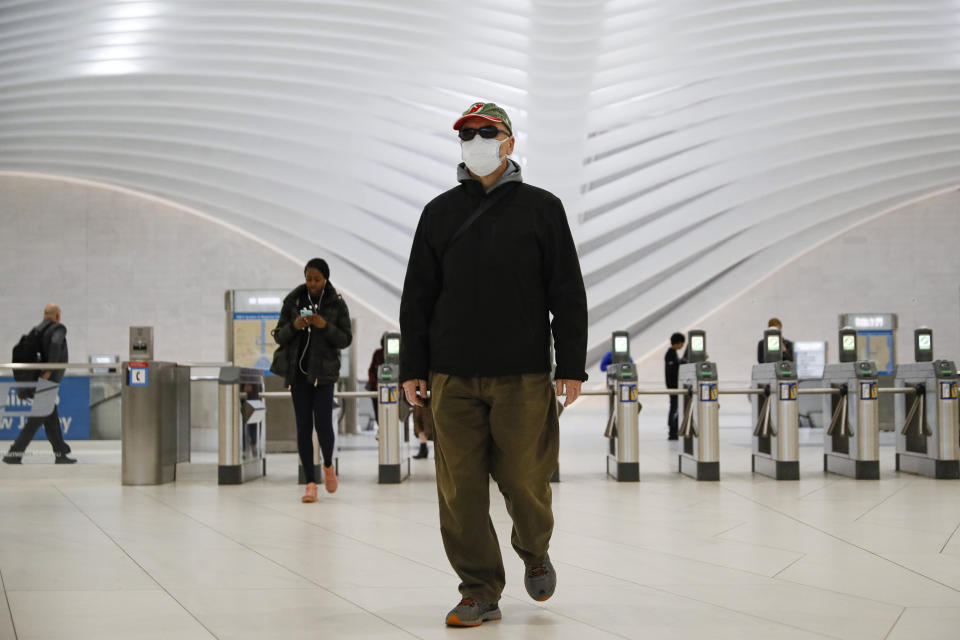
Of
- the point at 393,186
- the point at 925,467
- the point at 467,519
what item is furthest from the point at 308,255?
the point at 467,519

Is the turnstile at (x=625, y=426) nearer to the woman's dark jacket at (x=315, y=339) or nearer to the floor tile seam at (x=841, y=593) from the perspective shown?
the woman's dark jacket at (x=315, y=339)

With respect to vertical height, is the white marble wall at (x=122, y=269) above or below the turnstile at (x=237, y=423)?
above

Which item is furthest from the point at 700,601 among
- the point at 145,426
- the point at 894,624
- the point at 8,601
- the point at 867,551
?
the point at 145,426

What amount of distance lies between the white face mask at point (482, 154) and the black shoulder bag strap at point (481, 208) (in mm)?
87

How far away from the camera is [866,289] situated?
66.4 feet

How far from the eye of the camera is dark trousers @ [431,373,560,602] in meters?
3.12

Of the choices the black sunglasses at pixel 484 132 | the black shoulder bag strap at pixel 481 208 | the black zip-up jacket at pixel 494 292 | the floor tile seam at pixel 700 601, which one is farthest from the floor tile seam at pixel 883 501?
the black sunglasses at pixel 484 132

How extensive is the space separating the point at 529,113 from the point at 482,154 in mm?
15009

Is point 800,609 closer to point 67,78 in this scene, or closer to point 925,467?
point 925,467

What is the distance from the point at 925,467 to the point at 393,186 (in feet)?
43.3

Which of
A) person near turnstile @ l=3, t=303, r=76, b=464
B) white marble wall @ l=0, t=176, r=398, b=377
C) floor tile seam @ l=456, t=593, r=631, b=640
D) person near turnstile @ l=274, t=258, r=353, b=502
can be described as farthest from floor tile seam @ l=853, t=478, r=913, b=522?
white marble wall @ l=0, t=176, r=398, b=377

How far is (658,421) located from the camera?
17844 mm

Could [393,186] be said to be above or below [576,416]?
above

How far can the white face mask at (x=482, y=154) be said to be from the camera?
324 centimetres
